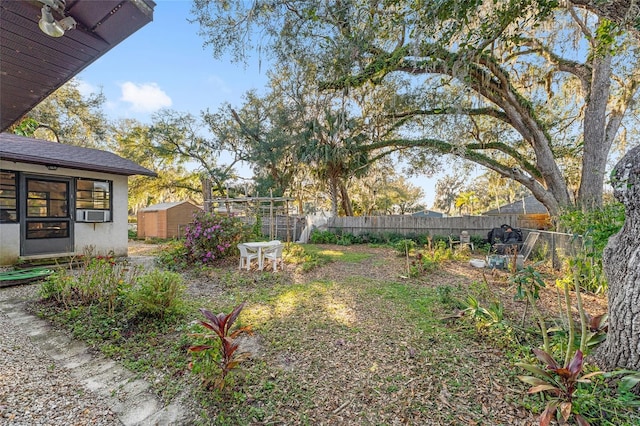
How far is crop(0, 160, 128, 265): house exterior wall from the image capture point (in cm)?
572

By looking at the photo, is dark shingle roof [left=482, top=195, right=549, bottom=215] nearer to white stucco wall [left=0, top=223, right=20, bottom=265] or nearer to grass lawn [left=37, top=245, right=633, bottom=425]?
grass lawn [left=37, top=245, right=633, bottom=425]

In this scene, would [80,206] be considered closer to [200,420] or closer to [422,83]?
[200,420]

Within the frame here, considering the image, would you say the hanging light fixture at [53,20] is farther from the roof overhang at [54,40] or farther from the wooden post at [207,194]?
the wooden post at [207,194]

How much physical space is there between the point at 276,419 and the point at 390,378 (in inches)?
37.0

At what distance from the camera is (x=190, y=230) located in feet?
21.9

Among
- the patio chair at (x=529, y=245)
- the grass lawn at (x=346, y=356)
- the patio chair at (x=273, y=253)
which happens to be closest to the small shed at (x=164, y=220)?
the patio chair at (x=273, y=253)

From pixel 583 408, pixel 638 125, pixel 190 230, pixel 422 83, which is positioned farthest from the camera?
pixel 638 125

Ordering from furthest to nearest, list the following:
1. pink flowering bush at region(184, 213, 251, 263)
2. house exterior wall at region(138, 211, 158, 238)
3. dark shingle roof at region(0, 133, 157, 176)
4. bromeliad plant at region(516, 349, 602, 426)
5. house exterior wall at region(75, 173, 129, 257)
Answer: house exterior wall at region(138, 211, 158, 238) < house exterior wall at region(75, 173, 129, 257) < pink flowering bush at region(184, 213, 251, 263) < dark shingle roof at region(0, 133, 157, 176) < bromeliad plant at region(516, 349, 602, 426)

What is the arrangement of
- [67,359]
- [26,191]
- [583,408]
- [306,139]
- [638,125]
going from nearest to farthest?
[583,408] < [67,359] < [26,191] < [638,125] < [306,139]

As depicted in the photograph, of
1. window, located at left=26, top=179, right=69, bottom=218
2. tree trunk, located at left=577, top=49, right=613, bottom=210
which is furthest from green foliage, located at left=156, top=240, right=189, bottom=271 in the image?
tree trunk, located at left=577, top=49, right=613, bottom=210

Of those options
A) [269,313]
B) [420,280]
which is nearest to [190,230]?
[269,313]

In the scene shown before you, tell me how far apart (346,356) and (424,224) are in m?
9.78

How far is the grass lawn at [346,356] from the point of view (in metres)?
1.84

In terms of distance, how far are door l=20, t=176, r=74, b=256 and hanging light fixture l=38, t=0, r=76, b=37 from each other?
652 centimetres
